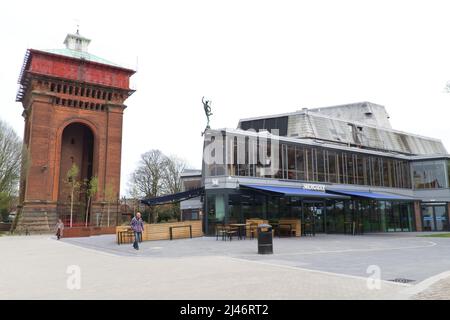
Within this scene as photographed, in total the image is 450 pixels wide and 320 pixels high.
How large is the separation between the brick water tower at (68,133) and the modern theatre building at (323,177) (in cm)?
1636

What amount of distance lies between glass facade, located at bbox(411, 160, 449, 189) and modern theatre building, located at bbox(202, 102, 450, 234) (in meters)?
0.08

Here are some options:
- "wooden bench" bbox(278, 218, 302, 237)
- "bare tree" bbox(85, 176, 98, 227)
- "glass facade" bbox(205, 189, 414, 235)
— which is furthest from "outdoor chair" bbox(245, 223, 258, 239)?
"bare tree" bbox(85, 176, 98, 227)

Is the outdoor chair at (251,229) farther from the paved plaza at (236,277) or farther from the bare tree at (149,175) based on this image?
the bare tree at (149,175)

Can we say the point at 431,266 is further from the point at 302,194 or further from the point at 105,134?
the point at 105,134

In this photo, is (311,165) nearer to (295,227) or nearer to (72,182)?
(295,227)

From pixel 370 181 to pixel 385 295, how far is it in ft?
89.0

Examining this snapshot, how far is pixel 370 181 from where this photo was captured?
32.0 metres

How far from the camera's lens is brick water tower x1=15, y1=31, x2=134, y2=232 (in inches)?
1539

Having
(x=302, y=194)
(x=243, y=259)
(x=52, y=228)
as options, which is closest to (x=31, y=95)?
(x=52, y=228)

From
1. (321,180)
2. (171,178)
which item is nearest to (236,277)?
(321,180)
